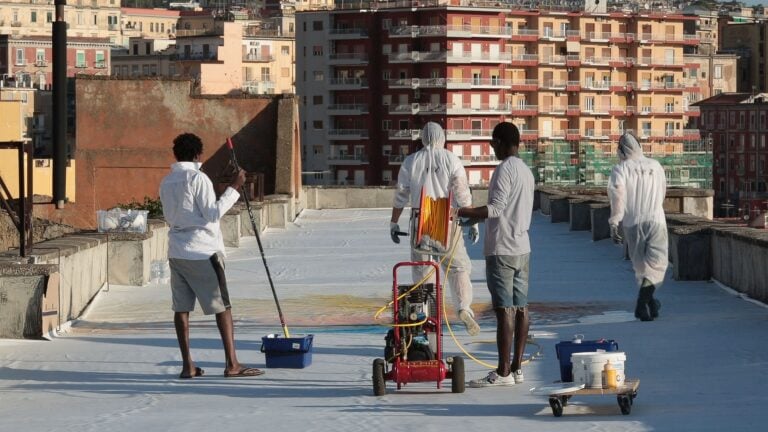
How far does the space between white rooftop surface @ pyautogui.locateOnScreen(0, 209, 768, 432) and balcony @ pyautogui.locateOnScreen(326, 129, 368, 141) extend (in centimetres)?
12269

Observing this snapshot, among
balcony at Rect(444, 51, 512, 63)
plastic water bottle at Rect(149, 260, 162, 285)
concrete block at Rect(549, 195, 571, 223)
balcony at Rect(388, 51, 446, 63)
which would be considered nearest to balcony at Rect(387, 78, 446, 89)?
balcony at Rect(388, 51, 446, 63)

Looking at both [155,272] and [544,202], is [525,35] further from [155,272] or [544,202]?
[155,272]

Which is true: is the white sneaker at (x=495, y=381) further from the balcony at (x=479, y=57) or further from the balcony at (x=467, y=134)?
the balcony at (x=479, y=57)

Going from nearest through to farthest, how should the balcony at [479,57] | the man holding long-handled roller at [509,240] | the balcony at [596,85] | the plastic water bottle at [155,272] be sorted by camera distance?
the man holding long-handled roller at [509,240]
the plastic water bottle at [155,272]
the balcony at [479,57]
the balcony at [596,85]

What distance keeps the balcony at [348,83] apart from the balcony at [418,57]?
12.6ft

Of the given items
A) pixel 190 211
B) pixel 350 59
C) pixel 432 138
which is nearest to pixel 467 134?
pixel 350 59

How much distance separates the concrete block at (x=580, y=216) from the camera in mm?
33094

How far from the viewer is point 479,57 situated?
14350 centimetres

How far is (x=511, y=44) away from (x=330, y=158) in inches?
757

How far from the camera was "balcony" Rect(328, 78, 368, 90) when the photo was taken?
14625 cm

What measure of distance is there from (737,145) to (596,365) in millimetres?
164105

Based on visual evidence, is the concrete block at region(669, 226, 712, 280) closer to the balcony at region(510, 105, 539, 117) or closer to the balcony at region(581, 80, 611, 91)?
the balcony at region(510, 105, 539, 117)

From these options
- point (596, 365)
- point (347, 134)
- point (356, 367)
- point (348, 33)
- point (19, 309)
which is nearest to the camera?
point (596, 365)

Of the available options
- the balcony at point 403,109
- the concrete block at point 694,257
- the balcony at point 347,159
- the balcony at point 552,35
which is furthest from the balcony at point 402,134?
the concrete block at point 694,257
